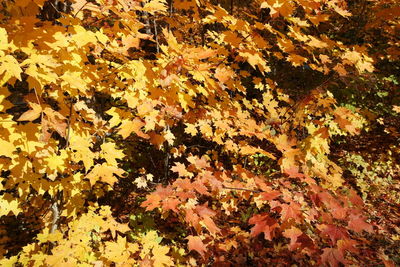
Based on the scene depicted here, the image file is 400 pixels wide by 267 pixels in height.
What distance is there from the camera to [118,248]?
3510mm

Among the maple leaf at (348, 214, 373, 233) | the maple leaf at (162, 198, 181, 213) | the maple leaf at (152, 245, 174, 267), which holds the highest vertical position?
the maple leaf at (348, 214, 373, 233)

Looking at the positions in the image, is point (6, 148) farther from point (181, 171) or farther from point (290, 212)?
point (290, 212)

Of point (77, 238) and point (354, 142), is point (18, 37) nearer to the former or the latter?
point (77, 238)

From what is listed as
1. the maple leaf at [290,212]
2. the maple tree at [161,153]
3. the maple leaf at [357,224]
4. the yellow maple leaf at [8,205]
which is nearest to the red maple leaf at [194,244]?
the maple tree at [161,153]

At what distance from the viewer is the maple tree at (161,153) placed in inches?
97.0

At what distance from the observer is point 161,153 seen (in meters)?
7.34

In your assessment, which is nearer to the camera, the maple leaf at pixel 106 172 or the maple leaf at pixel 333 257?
the maple leaf at pixel 333 257

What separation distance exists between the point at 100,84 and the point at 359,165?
24.1ft

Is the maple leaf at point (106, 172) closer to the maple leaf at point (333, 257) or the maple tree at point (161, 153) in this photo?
the maple tree at point (161, 153)

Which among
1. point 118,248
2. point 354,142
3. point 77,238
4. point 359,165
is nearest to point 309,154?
point 118,248

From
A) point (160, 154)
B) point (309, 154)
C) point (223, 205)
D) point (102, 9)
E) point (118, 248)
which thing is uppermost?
point (102, 9)

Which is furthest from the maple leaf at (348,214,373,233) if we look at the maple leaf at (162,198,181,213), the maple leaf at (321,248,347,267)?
the maple leaf at (162,198,181,213)

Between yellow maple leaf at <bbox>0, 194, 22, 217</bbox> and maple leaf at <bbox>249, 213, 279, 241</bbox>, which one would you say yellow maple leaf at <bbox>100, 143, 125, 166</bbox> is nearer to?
yellow maple leaf at <bbox>0, 194, 22, 217</bbox>

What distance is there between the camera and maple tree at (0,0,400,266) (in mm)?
2463
